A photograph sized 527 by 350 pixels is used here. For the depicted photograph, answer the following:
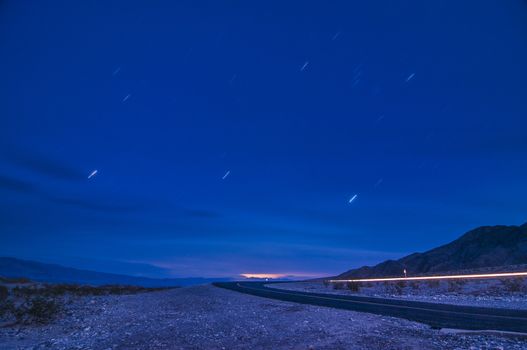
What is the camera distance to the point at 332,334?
45.1 feet

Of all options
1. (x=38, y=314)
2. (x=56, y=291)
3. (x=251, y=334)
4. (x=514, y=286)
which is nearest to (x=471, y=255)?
(x=514, y=286)

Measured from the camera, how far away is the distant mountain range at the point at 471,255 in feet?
324

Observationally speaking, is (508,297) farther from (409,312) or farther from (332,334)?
(332,334)

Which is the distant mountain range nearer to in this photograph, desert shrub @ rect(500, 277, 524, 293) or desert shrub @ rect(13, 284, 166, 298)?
desert shrub @ rect(500, 277, 524, 293)

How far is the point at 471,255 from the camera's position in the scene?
113562 millimetres

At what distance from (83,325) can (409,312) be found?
1545 centimetres

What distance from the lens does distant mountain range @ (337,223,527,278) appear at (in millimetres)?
98875

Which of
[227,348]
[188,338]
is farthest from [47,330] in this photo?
[227,348]

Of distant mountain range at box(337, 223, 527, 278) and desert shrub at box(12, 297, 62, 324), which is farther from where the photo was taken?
distant mountain range at box(337, 223, 527, 278)

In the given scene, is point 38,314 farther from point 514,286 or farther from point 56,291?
point 514,286

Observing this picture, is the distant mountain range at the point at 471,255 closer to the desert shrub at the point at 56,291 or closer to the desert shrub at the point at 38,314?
the desert shrub at the point at 56,291

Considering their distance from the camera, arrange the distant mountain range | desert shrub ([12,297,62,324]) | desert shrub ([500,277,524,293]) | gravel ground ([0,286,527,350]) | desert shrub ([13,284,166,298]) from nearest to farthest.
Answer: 1. gravel ground ([0,286,527,350])
2. desert shrub ([12,297,62,324])
3. desert shrub ([500,277,524,293])
4. desert shrub ([13,284,166,298])
5. the distant mountain range

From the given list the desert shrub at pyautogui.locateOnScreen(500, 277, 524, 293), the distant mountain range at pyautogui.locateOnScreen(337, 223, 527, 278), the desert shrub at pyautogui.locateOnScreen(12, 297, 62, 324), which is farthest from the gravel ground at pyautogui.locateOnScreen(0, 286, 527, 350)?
the distant mountain range at pyautogui.locateOnScreen(337, 223, 527, 278)

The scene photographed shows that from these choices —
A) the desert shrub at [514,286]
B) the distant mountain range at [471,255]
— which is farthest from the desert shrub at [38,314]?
the distant mountain range at [471,255]
